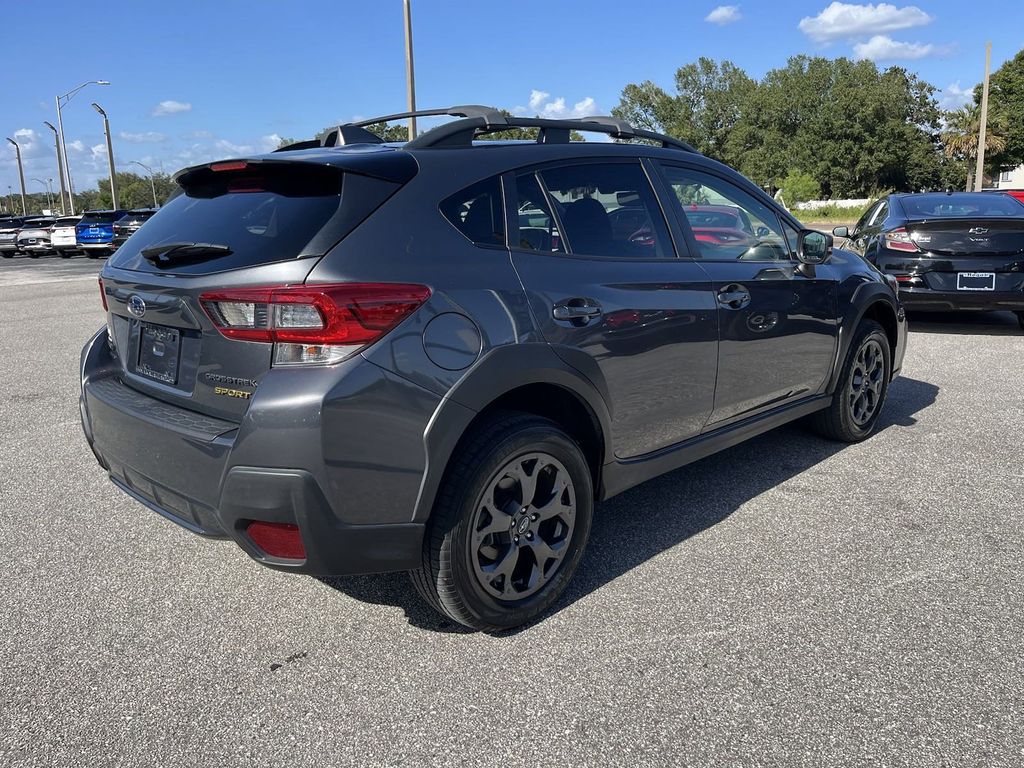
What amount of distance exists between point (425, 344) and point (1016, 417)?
15.4ft

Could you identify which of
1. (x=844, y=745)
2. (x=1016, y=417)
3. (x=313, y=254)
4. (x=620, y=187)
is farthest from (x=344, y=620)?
(x=1016, y=417)

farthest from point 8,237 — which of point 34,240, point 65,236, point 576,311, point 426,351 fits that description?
point 426,351

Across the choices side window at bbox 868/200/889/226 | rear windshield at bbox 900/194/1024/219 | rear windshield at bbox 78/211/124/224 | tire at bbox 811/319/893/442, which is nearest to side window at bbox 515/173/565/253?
tire at bbox 811/319/893/442

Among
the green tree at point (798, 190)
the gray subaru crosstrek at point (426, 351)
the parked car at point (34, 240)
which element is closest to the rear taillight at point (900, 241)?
the gray subaru crosstrek at point (426, 351)

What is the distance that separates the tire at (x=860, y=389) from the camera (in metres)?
4.83

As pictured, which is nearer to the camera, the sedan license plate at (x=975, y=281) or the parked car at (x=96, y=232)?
the sedan license plate at (x=975, y=281)

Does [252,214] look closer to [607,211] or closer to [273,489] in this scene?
[273,489]

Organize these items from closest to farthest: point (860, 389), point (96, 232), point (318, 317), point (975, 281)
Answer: point (318, 317) → point (860, 389) → point (975, 281) → point (96, 232)

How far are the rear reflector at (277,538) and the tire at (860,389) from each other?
11.1 ft

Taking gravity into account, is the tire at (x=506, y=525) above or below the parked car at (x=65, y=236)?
below

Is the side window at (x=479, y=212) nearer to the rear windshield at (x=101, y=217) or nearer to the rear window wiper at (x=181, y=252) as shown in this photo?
the rear window wiper at (x=181, y=252)

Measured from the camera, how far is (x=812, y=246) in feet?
14.5

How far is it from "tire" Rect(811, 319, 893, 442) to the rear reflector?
3.38 metres

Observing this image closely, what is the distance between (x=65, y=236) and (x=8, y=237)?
5.51 metres
